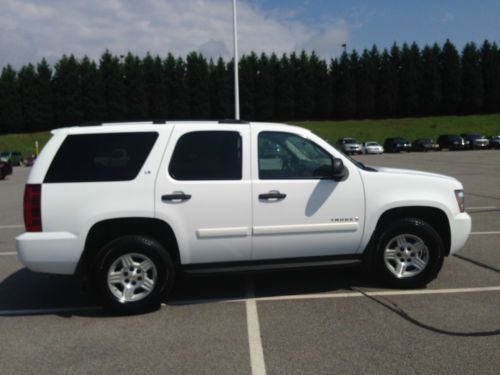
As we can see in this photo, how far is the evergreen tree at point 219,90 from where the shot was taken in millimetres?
76312

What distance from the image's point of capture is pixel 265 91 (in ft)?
253

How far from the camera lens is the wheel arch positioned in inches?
198

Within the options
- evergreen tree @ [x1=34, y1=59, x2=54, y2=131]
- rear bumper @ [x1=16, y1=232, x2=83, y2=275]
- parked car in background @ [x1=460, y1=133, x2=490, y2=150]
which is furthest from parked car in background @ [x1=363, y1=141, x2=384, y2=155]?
evergreen tree @ [x1=34, y1=59, x2=54, y2=131]

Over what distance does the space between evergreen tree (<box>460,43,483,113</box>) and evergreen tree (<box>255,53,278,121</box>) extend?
30.1 meters

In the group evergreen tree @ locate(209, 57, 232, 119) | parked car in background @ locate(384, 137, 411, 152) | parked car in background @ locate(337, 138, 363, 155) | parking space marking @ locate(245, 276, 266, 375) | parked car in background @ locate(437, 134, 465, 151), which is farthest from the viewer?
evergreen tree @ locate(209, 57, 232, 119)

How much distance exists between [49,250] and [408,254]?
382 centimetres

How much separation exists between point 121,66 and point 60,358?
77170 mm

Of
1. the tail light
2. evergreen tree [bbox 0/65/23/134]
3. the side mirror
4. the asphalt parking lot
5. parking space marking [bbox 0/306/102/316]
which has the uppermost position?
evergreen tree [bbox 0/65/23/134]

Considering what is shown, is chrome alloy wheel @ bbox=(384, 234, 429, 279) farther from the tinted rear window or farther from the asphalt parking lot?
the tinted rear window

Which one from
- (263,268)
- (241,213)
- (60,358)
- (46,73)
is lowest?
(60,358)

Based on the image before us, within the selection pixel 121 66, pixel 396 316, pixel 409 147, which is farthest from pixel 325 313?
pixel 121 66

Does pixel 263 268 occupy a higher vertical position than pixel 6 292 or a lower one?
higher

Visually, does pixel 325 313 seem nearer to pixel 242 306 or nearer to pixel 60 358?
pixel 242 306

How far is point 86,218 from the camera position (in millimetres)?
4910
